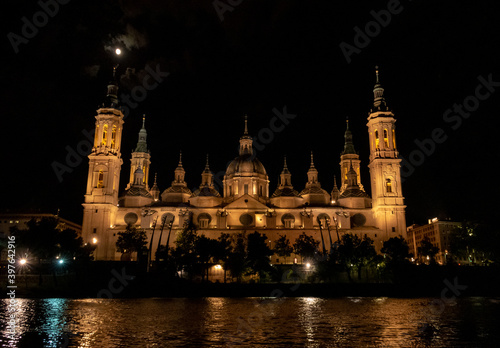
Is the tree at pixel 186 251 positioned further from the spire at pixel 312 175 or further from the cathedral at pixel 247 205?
the spire at pixel 312 175

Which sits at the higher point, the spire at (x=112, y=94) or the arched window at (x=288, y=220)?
the spire at (x=112, y=94)

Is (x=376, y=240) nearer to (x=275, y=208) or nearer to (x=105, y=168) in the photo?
(x=275, y=208)

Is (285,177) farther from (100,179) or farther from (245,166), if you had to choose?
(100,179)

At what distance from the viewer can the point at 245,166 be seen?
86438 mm

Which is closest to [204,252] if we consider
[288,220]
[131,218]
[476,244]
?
[288,220]

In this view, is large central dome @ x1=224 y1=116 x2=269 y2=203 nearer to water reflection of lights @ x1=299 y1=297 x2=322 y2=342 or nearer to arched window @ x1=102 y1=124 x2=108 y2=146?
arched window @ x1=102 y1=124 x2=108 y2=146

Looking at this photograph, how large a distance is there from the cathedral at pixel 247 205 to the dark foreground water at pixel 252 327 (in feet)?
134

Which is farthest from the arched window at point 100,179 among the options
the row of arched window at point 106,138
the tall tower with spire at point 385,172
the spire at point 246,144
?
the tall tower with spire at point 385,172

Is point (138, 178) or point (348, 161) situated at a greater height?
point (348, 161)

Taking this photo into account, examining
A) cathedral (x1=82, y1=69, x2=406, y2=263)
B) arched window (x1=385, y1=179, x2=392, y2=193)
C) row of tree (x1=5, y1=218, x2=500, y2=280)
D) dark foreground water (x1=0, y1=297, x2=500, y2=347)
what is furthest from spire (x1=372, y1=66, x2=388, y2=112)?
dark foreground water (x1=0, y1=297, x2=500, y2=347)

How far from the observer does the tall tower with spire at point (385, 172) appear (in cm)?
7525

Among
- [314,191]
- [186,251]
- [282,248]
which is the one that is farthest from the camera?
[314,191]

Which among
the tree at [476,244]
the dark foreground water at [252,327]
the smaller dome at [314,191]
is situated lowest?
the dark foreground water at [252,327]

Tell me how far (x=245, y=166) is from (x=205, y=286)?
40853 millimetres
